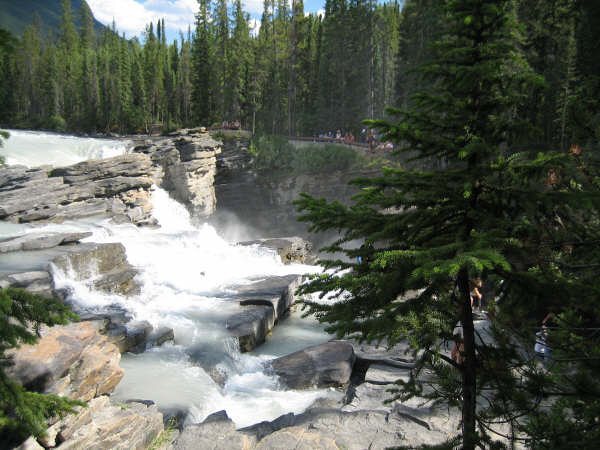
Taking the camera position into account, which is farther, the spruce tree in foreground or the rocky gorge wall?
the rocky gorge wall

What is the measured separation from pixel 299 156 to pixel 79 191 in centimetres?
2000

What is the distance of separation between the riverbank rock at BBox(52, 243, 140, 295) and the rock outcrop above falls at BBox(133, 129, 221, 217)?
742 inches

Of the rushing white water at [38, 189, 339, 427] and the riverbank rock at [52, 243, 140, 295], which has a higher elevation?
the riverbank rock at [52, 243, 140, 295]

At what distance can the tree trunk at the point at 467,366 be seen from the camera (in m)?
4.49

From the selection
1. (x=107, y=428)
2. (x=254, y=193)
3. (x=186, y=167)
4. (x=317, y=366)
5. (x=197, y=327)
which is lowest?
(x=197, y=327)

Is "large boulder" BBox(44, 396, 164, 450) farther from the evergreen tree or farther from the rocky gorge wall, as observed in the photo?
the evergreen tree

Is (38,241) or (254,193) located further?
(254,193)

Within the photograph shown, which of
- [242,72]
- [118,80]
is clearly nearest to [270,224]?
[242,72]

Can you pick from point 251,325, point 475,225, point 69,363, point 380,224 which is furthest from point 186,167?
point 475,225

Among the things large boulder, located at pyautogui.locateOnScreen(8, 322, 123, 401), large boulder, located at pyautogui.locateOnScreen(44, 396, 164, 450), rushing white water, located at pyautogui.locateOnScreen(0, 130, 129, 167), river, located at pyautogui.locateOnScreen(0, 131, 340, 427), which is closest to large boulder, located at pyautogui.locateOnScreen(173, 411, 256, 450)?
large boulder, located at pyautogui.locateOnScreen(44, 396, 164, 450)

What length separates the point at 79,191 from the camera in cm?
2794

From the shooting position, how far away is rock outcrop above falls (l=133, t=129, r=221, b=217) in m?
37.6

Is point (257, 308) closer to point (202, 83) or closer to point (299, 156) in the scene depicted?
point (299, 156)

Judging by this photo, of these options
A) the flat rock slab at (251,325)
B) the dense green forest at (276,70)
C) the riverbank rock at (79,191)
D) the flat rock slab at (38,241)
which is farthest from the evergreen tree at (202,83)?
the flat rock slab at (251,325)
